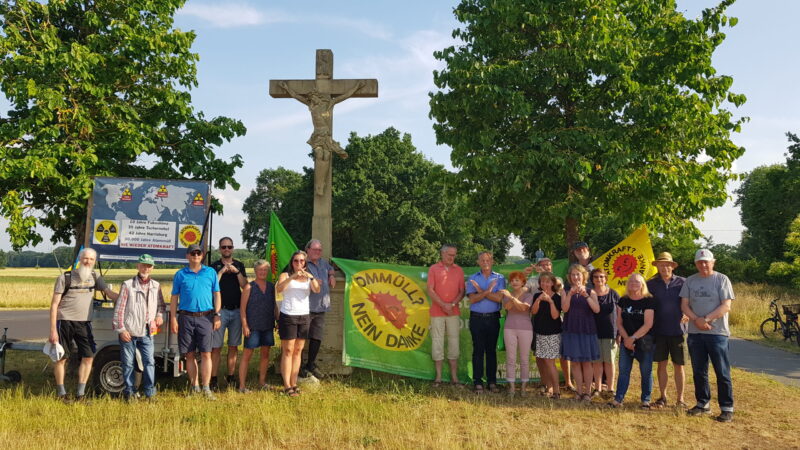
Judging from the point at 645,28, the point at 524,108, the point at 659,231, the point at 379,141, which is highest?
the point at 379,141

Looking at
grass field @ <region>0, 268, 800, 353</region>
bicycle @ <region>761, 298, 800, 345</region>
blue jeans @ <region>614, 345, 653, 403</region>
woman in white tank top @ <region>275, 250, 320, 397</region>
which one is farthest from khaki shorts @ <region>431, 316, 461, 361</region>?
bicycle @ <region>761, 298, 800, 345</region>

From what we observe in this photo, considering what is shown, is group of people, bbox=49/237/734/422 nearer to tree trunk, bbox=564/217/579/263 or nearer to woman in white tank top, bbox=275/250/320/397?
woman in white tank top, bbox=275/250/320/397

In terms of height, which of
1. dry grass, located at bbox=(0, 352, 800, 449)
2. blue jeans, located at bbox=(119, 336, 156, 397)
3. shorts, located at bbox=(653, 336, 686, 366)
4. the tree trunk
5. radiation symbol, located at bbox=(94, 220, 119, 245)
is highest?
the tree trunk

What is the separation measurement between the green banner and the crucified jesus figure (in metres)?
1.53

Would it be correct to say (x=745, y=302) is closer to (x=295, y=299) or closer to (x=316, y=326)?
(x=316, y=326)

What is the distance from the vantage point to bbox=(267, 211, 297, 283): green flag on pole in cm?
862

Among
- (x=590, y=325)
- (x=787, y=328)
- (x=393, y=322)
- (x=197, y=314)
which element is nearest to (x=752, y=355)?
(x=787, y=328)

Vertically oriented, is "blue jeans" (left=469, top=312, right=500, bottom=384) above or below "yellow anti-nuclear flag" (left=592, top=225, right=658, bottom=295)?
below

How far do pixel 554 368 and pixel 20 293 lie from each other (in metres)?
30.2

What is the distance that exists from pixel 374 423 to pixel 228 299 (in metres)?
2.73

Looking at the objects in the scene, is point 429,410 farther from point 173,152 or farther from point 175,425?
point 173,152

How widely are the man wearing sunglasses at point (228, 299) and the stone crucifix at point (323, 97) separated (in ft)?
5.47

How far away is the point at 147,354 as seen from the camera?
23.2ft

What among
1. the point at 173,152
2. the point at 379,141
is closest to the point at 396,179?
the point at 379,141
